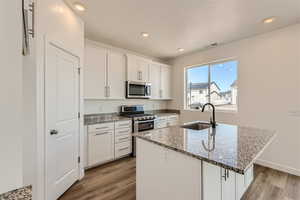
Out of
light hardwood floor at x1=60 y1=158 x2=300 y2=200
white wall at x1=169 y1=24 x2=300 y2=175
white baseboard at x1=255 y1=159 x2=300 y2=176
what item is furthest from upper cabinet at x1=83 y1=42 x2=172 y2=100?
white baseboard at x1=255 y1=159 x2=300 y2=176

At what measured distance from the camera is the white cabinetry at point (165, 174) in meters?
1.16

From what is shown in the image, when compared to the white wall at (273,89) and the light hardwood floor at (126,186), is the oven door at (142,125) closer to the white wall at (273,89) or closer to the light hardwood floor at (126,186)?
the light hardwood floor at (126,186)

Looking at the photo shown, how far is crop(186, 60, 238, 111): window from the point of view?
3496mm

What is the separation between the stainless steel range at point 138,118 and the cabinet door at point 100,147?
1.97 feet

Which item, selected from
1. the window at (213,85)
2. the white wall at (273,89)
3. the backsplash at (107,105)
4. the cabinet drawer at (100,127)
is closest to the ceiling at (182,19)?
the white wall at (273,89)

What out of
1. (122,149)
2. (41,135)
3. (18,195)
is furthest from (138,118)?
(18,195)

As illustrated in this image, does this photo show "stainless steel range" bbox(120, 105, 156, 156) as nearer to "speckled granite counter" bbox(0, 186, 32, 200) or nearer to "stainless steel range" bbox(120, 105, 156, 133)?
"stainless steel range" bbox(120, 105, 156, 133)

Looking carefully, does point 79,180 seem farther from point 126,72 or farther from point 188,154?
point 126,72

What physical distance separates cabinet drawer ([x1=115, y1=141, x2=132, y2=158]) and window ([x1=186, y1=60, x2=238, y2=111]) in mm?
2310

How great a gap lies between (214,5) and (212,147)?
199cm

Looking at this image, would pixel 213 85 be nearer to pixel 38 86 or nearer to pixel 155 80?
pixel 155 80

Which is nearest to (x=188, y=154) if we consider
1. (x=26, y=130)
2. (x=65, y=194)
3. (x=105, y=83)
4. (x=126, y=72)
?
(x=26, y=130)

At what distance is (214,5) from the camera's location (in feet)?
6.59

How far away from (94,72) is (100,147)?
159cm
